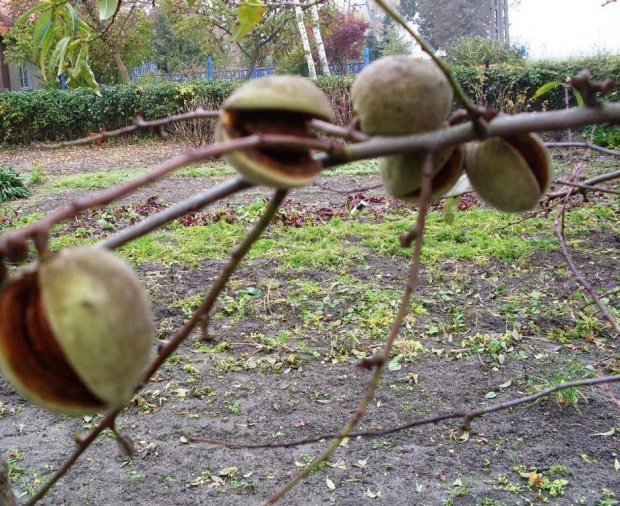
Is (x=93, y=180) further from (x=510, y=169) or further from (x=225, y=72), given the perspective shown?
(x=225, y=72)

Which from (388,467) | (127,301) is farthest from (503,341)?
(127,301)

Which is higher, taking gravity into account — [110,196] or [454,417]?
[110,196]

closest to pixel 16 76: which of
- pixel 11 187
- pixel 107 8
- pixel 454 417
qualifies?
pixel 11 187

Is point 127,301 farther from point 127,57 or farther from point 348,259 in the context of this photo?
point 127,57

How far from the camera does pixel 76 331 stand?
0.50 metres

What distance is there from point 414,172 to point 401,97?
0.36ft

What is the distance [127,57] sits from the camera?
18.1m

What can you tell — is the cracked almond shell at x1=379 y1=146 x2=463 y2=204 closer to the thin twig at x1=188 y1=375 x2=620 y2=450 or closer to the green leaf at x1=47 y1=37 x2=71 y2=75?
the thin twig at x1=188 y1=375 x2=620 y2=450

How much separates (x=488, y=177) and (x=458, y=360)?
2.88 metres

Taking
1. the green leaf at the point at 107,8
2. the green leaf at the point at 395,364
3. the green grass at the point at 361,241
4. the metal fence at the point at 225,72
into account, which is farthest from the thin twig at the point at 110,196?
the metal fence at the point at 225,72

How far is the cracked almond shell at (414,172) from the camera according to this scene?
0.79 meters

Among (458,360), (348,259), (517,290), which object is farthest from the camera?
(348,259)

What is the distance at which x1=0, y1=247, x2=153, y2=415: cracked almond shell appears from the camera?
1.65 feet

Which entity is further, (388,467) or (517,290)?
(517,290)
